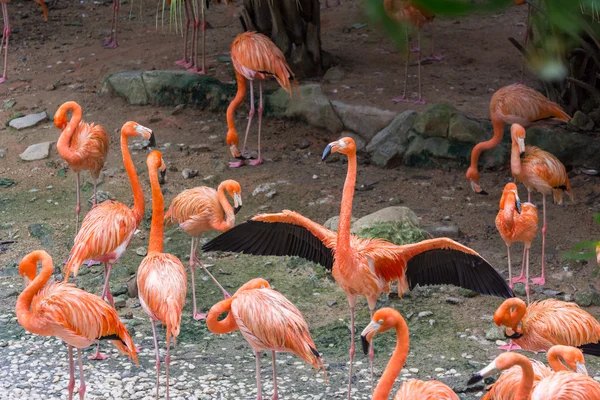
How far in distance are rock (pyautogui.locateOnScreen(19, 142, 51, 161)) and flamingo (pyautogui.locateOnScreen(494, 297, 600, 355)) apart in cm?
497

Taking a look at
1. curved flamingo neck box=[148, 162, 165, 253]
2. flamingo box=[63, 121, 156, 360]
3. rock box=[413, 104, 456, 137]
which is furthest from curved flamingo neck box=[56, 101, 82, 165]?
rock box=[413, 104, 456, 137]

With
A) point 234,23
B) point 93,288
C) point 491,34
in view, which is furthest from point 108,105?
point 491,34

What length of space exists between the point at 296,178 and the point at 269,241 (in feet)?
7.37

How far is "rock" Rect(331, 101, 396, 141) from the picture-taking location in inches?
296

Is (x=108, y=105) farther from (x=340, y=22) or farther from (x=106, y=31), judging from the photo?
(x=340, y=22)

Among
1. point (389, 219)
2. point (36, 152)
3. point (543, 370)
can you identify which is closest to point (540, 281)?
point (389, 219)

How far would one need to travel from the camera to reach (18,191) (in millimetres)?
7207

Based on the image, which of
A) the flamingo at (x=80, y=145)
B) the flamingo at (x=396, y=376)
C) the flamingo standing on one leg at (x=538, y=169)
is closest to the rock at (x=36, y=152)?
the flamingo at (x=80, y=145)

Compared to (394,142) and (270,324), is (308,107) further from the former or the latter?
(270,324)

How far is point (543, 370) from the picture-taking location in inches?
146

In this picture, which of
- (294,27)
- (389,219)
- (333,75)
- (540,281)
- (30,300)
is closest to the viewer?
(30,300)

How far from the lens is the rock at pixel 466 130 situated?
711cm

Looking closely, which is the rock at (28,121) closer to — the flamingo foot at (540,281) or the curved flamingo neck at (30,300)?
the curved flamingo neck at (30,300)

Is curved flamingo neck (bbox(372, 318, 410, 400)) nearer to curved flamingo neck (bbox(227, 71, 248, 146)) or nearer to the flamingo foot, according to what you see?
the flamingo foot
